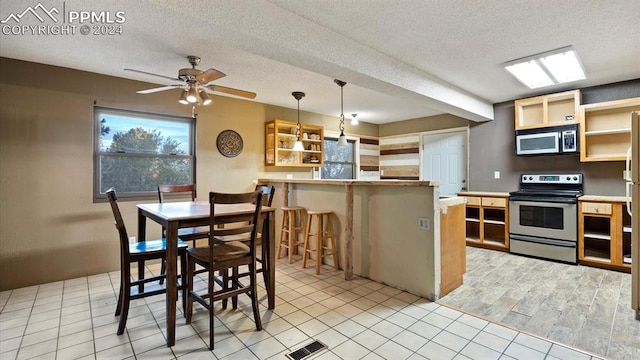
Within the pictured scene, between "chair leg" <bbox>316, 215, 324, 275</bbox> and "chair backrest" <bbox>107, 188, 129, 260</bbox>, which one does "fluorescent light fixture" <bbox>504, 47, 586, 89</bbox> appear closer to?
"chair leg" <bbox>316, 215, 324, 275</bbox>

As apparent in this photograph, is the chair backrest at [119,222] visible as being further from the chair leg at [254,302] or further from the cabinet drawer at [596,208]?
the cabinet drawer at [596,208]

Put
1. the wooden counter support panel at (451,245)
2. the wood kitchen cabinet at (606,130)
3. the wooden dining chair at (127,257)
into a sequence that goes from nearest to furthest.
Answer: the wooden dining chair at (127,257) → the wooden counter support panel at (451,245) → the wood kitchen cabinet at (606,130)

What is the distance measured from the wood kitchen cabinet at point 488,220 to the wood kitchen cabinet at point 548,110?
115 cm

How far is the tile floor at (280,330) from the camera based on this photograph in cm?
196

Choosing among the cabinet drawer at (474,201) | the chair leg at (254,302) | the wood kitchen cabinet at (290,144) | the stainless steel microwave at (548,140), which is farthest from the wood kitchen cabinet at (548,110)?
the chair leg at (254,302)

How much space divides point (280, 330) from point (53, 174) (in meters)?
3.06

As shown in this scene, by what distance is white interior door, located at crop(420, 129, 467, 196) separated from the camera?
217 inches

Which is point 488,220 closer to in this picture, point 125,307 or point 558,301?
point 558,301

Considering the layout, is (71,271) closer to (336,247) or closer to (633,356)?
(336,247)

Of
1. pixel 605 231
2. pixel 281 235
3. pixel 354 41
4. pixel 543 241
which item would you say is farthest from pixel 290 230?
pixel 605 231

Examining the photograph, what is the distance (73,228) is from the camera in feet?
11.2

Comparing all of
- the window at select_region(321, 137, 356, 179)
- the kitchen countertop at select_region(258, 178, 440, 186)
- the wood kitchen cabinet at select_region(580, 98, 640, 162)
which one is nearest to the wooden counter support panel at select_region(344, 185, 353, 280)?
the kitchen countertop at select_region(258, 178, 440, 186)

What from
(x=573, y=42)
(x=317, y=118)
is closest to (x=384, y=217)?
(x=573, y=42)

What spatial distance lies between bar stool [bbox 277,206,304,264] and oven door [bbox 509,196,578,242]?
3.05 m
